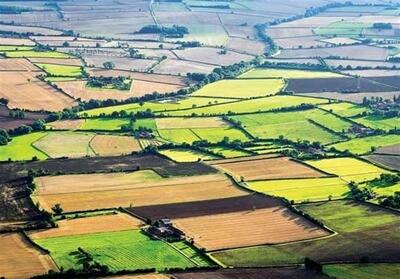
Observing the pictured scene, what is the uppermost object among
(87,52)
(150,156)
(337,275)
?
(87,52)

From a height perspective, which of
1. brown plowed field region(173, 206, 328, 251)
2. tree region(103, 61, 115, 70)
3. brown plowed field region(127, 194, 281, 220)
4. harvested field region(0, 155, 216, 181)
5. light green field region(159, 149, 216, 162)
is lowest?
brown plowed field region(173, 206, 328, 251)

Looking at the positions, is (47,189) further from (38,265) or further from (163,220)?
(38,265)

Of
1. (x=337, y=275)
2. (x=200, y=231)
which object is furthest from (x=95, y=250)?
(x=337, y=275)

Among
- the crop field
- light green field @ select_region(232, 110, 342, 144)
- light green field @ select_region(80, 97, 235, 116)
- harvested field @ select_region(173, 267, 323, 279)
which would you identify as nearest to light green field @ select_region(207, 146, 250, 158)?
light green field @ select_region(232, 110, 342, 144)

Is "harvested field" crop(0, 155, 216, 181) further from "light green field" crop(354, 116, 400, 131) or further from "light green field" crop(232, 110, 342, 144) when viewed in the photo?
"light green field" crop(354, 116, 400, 131)

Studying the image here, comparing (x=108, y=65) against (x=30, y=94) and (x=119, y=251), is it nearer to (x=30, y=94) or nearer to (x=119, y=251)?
(x=30, y=94)

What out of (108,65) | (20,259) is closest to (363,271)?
(20,259)
